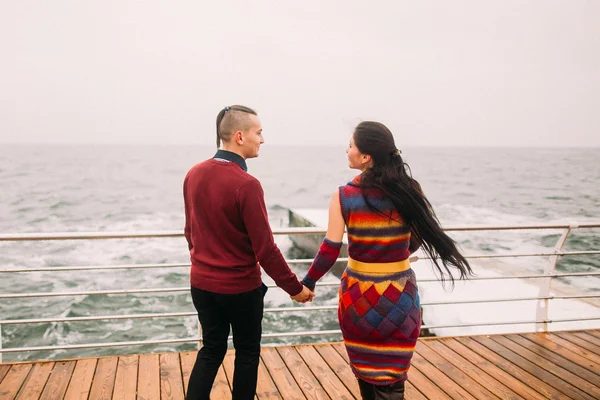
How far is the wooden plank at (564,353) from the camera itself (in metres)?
3.28

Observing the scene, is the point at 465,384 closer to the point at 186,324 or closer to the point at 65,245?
the point at 186,324

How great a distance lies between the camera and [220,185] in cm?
189

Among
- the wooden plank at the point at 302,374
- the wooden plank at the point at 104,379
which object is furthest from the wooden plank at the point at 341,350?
the wooden plank at the point at 104,379

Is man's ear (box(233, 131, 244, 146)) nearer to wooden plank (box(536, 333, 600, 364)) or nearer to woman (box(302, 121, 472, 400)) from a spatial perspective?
woman (box(302, 121, 472, 400))

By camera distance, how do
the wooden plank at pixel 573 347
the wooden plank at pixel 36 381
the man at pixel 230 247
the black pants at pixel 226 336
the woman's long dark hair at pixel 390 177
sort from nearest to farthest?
the woman's long dark hair at pixel 390 177, the man at pixel 230 247, the black pants at pixel 226 336, the wooden plank at pixel 36 381, the wooden plank at pixel 573 347

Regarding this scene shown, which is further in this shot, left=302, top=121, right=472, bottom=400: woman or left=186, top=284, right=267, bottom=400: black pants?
left=186, top=284, right=267, bottom=400: black pants

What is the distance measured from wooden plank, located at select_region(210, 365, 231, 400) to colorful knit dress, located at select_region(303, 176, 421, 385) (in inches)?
45.4

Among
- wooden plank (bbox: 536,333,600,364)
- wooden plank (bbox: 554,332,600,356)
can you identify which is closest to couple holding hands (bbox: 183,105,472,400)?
wooden plank (bbox: 536,333,600,364)

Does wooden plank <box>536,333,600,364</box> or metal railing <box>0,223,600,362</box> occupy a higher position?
metal railing <box>0,223,600,362</box>

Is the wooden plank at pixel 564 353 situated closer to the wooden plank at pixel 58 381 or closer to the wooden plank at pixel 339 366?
the wooden plank at pixel 339 366

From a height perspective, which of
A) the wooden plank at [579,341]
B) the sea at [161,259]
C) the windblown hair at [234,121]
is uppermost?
the windblown hair at [234,121]

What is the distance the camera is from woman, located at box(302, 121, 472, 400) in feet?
5.92

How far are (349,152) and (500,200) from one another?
40834mm

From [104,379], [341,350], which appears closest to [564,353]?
[341,350]
